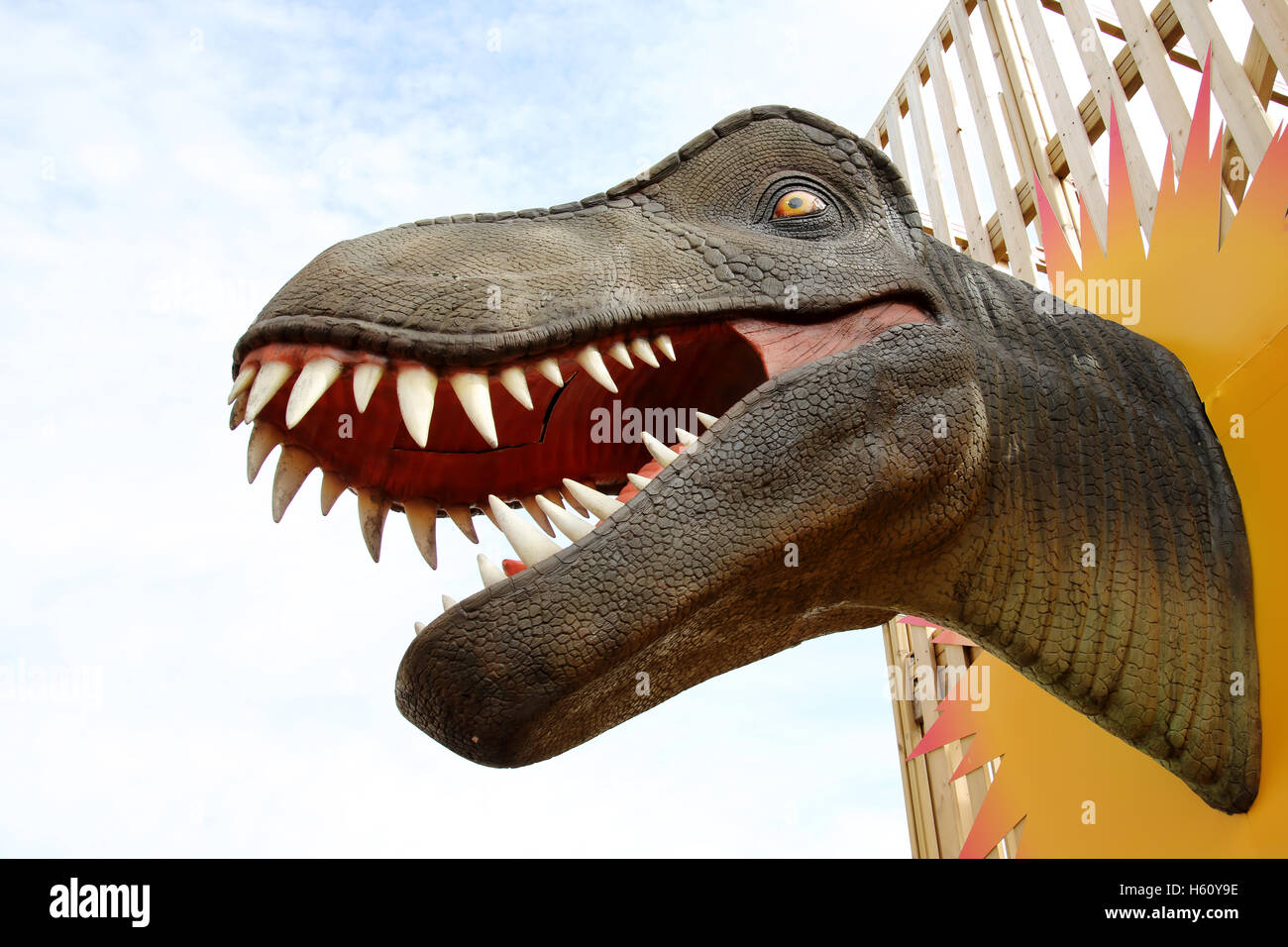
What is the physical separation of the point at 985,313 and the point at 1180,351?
51 cm

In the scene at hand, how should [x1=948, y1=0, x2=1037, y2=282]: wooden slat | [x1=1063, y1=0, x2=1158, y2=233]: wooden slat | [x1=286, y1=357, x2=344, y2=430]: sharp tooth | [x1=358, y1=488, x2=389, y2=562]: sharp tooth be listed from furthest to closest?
1. [x1=948, y1=0, x2=1037, y2=282]: wooden slat
2. [x1=1063, y1=0, x2=1158, y2=233]: wooden slat
3. [x1=358, y1=488, x2=389, y2=562]: sharp tooth
4. [x1=286, y1=357, x2=344, y2=430]: sharp tooth

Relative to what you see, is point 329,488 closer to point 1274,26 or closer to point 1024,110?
point 1274,26

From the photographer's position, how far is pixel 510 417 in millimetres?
2049

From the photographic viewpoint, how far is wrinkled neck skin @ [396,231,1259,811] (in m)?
1.57

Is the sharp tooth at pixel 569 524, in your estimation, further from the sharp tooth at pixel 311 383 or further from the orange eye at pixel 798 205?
the orange eye at pixel 798 205

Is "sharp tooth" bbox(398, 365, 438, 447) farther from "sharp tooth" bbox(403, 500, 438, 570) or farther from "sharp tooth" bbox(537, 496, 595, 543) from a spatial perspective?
"sharp tooth" bbox(403, 500, 438, 570)

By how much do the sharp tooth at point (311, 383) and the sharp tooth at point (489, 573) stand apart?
34 centimetres

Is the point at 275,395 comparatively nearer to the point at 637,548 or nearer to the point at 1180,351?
the point at 637,548

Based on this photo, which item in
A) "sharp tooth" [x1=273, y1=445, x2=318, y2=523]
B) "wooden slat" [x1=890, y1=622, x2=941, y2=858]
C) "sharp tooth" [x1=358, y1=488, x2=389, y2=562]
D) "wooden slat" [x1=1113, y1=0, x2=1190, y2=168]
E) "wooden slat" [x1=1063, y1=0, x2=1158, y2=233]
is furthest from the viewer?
"wooden slat" [x1=890, y1=622, x2=941, y2=858]

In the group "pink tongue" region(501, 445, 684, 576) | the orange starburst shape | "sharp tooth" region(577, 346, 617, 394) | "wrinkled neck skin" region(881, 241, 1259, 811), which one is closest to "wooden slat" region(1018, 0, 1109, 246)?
the orange starburst shape

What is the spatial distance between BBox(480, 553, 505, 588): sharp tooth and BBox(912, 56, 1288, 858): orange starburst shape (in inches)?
53.8

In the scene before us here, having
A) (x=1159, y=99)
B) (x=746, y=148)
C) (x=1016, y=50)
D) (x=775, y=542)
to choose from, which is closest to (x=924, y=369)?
(x=775, y=542)

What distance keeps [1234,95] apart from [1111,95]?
354 mm

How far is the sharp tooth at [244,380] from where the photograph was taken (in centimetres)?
169
